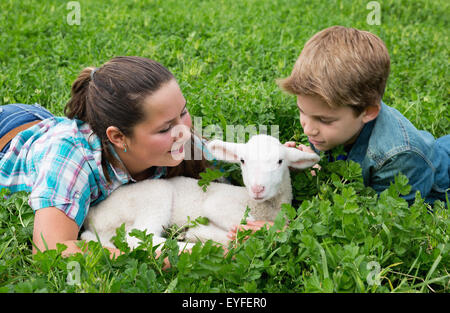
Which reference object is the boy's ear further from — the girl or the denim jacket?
the girl

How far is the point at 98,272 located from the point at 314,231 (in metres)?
1.09

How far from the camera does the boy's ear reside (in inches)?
135

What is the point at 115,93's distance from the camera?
125 inches

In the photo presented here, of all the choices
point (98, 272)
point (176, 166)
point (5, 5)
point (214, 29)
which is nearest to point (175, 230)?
point (176, 166)

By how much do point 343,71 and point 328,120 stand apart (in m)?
0.34

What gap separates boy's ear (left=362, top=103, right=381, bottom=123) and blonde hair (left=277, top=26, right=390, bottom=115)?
1.8 inches

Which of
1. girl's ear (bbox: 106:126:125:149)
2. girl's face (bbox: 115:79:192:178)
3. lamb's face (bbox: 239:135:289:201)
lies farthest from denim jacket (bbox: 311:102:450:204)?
girl's ear (bbox: 106:126:125:149)

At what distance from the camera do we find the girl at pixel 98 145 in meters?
3.02

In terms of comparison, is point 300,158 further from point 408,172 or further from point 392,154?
point 408,172

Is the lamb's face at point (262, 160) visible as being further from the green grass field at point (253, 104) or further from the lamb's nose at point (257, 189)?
the green grass field at point (253, 104)

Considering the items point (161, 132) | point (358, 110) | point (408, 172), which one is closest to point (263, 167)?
point (161, 132)

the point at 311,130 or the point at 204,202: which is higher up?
the point at 311,130

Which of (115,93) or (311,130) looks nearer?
(115,93)
